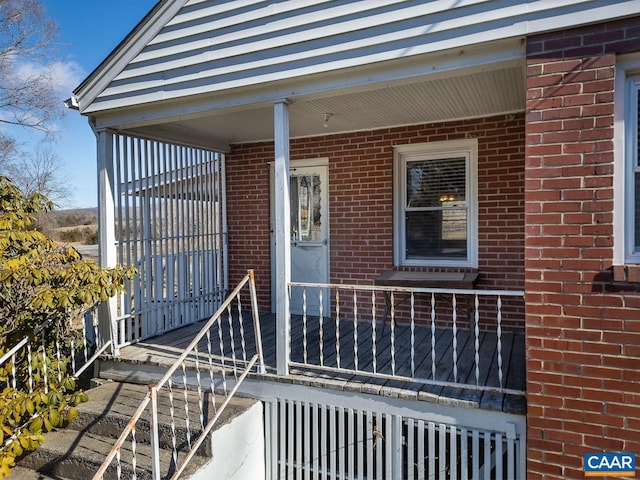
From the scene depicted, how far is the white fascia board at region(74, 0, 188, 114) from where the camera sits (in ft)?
13.7

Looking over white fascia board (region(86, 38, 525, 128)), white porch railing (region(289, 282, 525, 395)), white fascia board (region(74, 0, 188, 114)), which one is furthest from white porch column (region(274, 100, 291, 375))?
white fascia board (region(74, 0, 188, 114))

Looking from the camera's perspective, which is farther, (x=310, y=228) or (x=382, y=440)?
(x=310, y=228)

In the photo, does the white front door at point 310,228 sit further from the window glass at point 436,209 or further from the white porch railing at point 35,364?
the white porch railing at point 35,364

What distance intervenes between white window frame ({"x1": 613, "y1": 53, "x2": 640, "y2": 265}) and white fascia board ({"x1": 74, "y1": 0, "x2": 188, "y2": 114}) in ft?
11.8

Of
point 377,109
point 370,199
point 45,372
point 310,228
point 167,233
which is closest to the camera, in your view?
point 45,372

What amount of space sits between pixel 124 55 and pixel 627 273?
4633 mm

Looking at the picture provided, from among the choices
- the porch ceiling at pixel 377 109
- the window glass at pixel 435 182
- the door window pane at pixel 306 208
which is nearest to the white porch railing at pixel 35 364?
the porch ceiling at pixel 377 109

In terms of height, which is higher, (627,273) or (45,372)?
(627,273)

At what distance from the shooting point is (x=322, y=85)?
3664 millimetres

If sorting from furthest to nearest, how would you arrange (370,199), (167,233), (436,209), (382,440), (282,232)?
1. (370,199)
2. (167,233)
3. (436,209)
4. (282,232)
5. (382,440)

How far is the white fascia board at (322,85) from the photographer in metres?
3.14

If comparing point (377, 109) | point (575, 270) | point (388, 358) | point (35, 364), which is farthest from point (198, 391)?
point (377, 109)

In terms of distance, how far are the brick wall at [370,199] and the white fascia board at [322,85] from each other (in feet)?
6.41

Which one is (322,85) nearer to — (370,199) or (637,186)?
(370,199)
